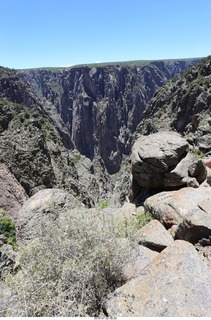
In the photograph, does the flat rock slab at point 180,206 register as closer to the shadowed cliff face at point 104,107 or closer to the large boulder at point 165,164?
the large boulder at point 165,164

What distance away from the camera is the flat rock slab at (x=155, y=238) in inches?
276

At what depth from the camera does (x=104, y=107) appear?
550 ft

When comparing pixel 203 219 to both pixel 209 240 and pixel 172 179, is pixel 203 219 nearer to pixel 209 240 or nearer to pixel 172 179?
pixel 209 240

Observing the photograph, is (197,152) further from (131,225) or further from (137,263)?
(137,263)

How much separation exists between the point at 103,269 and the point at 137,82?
18767cm

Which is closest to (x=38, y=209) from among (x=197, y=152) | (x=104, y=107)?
(x=197, y=152)

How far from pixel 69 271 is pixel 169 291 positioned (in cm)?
183

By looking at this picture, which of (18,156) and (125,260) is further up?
(125,260)

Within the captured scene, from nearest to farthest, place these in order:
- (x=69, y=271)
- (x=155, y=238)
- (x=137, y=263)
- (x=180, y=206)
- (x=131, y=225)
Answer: (x=69, y=271), (x=137, y=263), (x=155, y=238), (x=131, y=225), (x=180, y=206)

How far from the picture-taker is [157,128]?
59.5 m

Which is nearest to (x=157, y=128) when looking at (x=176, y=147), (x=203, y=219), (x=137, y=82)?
(x=176, y=147)

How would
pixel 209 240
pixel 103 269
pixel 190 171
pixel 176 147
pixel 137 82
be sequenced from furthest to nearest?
pixel 137 82
pixel 176 147
pixel 190 171
pixel 209 240
pixel 103 269

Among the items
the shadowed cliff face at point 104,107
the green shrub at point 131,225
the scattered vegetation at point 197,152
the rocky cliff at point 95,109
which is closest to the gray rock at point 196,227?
the green shrub at point 131,225

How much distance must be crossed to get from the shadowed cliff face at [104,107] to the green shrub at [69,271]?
465 feet
